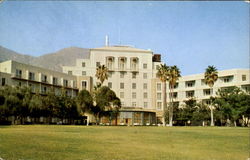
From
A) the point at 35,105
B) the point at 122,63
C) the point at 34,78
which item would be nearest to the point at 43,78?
the point at 34,78

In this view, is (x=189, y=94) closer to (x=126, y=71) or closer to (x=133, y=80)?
(x=133, y=80)

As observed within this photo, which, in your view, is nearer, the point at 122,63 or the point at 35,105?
the point at 35,105

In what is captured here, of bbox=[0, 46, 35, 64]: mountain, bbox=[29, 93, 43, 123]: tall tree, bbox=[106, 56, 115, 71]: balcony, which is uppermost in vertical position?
bbox=[106, 56, 115, 71]: balcony

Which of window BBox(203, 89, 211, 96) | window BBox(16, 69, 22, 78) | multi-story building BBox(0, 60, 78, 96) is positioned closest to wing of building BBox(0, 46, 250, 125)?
window BBox(203, 89, 211, 96)

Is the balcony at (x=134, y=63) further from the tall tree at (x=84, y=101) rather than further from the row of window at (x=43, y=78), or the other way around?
the tall tree at (x=84, y=101)

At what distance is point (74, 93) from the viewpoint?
3155 inches

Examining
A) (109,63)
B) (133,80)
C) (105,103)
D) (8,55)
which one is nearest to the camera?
(8,55)

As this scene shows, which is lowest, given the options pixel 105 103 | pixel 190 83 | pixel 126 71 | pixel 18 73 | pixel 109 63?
pixel 105 103

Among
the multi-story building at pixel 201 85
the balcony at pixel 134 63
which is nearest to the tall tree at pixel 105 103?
the multi-story building at pixel 201 85

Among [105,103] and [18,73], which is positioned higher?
[18,73]

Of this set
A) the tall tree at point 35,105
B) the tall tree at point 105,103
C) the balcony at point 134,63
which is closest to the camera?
the tall tree at point 35,105

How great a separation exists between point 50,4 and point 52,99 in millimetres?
35541

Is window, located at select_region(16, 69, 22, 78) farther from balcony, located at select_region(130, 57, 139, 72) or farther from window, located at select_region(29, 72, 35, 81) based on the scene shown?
balcony, located at select_region(130, 57, 139, 72)

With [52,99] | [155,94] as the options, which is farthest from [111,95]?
[155,94]
